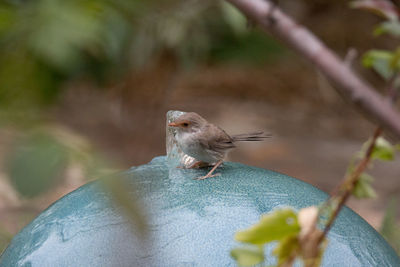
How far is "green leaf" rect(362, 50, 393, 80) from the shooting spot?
0.56 metres

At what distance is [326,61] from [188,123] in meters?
1.31

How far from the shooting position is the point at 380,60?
2.03ft

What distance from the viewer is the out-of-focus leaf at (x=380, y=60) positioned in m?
0.56

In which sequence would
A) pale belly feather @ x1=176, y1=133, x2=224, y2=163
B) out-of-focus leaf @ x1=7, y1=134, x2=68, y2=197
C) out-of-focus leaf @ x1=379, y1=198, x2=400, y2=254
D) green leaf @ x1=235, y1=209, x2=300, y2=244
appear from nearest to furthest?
out-of-focus leaf @ x1=7, y1=134, x2=68, y2=197, green leaf @ x1=235, y1=209, x2=300, y2=244, pale belly feather @ x1=176, y1=133, x2=224, y2=163, out-of-focus leaf @ x1=379, y1=198, x2=400, y2=254

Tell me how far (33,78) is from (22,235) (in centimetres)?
122

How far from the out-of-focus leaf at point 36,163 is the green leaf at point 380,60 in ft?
1.24

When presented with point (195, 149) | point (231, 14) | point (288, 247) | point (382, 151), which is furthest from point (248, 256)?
point (195, 149)

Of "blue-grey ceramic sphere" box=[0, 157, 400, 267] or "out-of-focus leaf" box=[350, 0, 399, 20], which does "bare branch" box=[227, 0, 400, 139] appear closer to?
"out-of-focus leaf" box=[350, 0, 399, 20]

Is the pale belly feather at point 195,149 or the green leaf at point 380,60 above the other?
the green leaf at point 380,60

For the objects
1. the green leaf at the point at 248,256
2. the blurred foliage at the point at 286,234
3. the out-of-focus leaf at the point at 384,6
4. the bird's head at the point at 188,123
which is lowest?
the green leaf at the point at 248,256

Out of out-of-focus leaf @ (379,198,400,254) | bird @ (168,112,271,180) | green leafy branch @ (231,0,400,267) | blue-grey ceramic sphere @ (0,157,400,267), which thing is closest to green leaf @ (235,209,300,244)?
green leafy branch @ (231,0,400,267)

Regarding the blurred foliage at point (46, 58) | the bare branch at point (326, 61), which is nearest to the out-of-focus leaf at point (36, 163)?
the blurred foliage at point (46, 58)

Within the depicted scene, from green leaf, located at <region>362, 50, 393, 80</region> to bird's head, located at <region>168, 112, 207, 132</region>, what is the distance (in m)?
1.05

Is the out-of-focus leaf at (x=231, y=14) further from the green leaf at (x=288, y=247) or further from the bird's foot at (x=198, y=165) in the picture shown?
the bird's foot at (x=198, y=165)
